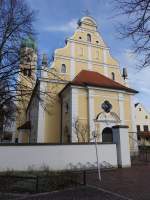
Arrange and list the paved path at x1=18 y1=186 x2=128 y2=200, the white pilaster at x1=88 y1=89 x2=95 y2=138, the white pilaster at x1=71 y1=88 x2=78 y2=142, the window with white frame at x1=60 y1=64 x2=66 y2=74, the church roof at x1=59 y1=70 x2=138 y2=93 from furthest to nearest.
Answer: the window with white frame at x1=60 y1=64 x2=66 y2=74 → the church roof at x1=59 y1=70 x2=138 y2=93 → the white pilaster at x1=88 y1=89 x2=95 y2=138 → the white pilaster at x1=71 y1=88 x2=78 y2=142 → the paved path at x1=18 y1=186 x2=128 y2=200

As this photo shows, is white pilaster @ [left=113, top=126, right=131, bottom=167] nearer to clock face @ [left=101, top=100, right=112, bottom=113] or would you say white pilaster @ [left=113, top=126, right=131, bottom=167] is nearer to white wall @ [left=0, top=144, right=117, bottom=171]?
white wall @ [left=0, top=144, right=117, bottom=171]

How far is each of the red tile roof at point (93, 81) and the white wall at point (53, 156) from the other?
8.86m

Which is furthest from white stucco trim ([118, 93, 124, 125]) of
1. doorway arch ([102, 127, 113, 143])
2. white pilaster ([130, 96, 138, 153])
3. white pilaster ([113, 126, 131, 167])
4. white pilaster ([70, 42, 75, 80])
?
white pilaster ([113, 126, 131, 167])

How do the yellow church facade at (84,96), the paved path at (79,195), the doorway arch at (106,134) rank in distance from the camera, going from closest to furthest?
the paved path at (79,195) → the yellow church facade at (84,96) → the doorway arch at (106,134)

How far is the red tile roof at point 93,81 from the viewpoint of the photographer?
2219cm

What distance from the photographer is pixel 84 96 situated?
22.1 metres

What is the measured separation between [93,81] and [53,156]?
11693 mm

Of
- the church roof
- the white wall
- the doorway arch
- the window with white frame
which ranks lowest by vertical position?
the white wall

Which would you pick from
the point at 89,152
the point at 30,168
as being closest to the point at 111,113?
the point at 89,152

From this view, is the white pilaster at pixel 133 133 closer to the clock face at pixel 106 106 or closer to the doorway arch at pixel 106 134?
the doorway arch at pixel 106 134

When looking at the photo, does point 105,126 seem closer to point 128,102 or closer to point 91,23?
point 128,102

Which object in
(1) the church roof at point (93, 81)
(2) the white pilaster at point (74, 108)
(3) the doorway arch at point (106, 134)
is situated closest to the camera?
(2) the white pilaster at point (74, 108)

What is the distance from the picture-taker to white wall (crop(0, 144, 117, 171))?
1230 cm

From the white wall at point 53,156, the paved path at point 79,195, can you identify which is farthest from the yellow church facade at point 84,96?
the paved path at point 79,195
